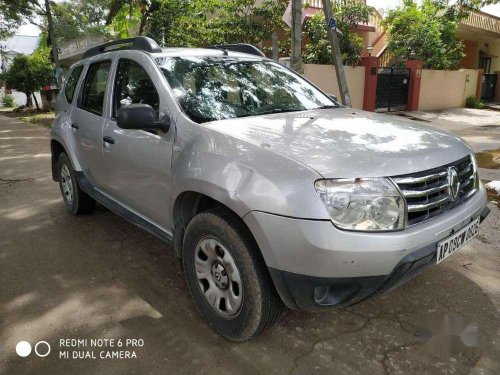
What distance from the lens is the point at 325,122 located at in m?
2.86

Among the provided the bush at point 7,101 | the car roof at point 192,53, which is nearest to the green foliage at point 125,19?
the car roof at point 192,53

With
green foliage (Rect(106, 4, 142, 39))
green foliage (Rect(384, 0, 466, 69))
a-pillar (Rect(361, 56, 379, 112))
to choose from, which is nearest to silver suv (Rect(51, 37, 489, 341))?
a-pillar (Rect(361, 56, 379, 112))

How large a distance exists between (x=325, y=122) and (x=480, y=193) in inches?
42.5

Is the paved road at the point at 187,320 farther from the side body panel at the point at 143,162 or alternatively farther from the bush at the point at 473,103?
the bush at the point at 473,103

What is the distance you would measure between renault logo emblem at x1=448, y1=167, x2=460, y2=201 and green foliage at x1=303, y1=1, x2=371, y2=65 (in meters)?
11.1

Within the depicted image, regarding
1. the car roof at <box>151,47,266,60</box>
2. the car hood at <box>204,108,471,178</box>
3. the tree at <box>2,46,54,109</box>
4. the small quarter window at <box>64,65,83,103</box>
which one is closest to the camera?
the car hood at <box>204,108,471,178</box>

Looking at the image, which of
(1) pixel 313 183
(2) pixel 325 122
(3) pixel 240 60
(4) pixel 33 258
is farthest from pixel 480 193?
(4) pixel 33 258

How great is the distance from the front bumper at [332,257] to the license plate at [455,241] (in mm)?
97

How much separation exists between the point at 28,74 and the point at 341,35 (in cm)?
1495

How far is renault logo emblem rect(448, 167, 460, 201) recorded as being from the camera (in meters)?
2.38

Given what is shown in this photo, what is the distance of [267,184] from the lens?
212 cm

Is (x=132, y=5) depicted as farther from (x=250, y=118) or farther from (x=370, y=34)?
(x=250, y=118)

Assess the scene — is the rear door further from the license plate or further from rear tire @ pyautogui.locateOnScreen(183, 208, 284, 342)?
the license plate

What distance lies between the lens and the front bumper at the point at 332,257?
200cm
